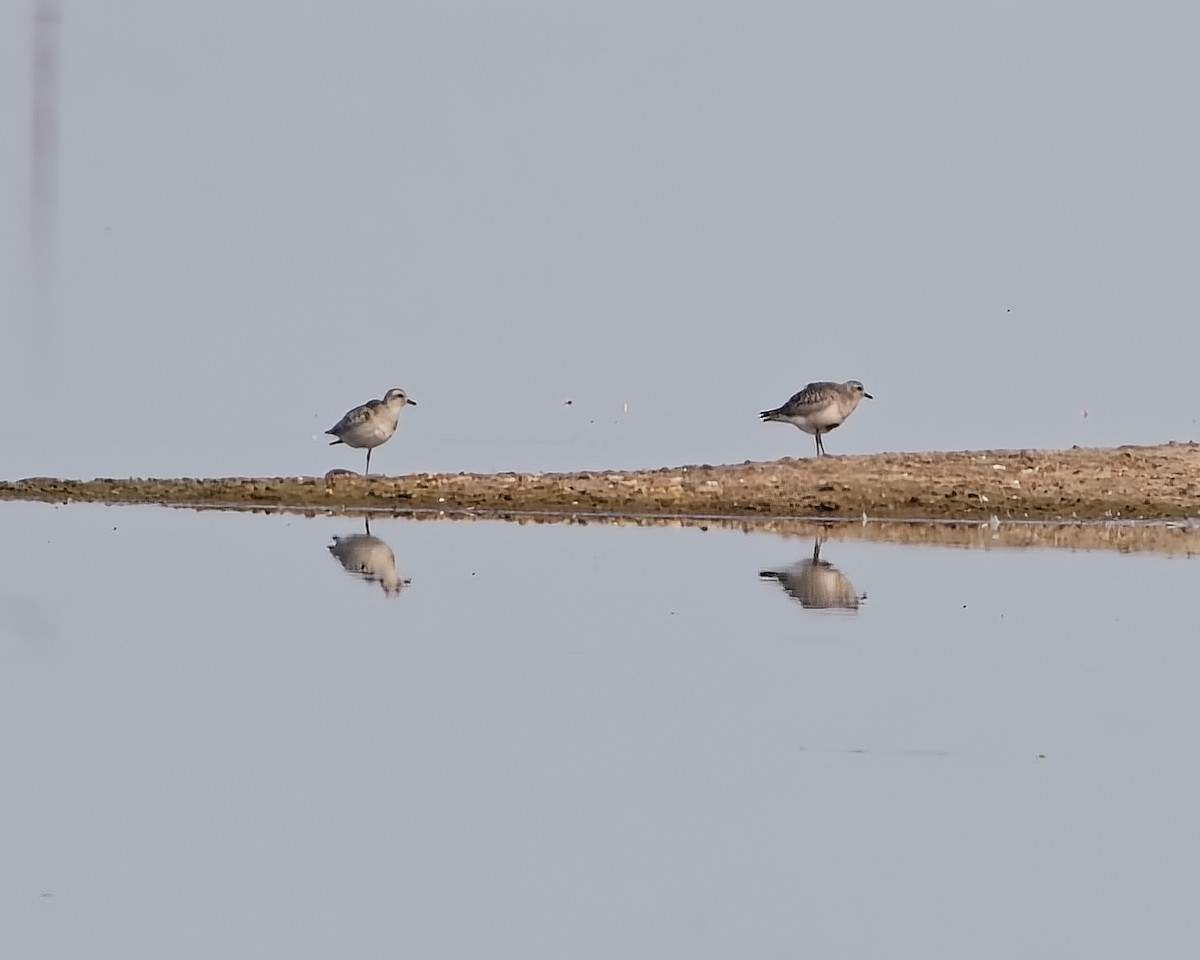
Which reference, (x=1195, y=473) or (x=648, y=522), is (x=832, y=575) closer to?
(x=648, y=522)

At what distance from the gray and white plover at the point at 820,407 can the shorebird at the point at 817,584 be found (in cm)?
805

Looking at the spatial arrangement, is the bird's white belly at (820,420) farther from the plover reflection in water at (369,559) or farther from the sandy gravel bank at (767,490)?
the plover reflection in water at (369,559)

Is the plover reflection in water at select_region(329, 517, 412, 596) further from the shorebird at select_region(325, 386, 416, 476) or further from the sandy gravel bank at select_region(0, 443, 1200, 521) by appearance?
the shorebird at select_region(325, 386, 416, 476)

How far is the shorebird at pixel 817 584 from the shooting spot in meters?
12.5

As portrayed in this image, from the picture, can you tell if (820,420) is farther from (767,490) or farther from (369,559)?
(369,559)

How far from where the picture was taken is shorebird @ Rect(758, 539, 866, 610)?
1254 cm

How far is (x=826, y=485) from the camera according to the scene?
19.8 metres

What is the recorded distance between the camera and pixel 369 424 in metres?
22.0

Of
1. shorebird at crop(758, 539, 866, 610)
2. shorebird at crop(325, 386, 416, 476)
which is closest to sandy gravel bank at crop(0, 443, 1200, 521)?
shorebird at crop(325, 386, 416, 476)

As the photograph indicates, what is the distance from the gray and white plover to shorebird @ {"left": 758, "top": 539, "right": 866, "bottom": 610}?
317 inches

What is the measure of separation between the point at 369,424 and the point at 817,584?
919 centimetres

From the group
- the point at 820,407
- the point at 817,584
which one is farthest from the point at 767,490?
the point at 817,584

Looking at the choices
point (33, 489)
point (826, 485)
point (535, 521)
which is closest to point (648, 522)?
point (535, 521)

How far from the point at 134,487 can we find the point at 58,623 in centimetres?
895
